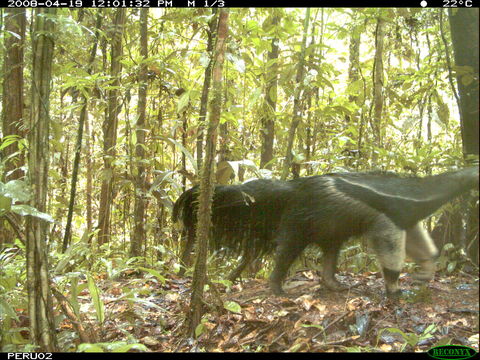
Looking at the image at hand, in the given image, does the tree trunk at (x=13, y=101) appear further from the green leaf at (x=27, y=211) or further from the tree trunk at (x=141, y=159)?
the green leaf at (x=27, y=211)

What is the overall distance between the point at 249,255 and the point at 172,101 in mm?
2322

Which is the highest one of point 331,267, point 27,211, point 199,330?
point 27,211

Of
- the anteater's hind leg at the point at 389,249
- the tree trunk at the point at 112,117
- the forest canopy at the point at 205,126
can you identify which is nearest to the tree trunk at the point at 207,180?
the forest canopy at the point at 205,126

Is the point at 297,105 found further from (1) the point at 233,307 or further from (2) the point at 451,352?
(2) the point at 451,352

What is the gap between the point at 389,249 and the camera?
10.3 ft

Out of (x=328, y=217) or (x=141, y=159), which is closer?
(x=328, y=217)

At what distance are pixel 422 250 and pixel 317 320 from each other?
1.15 metres

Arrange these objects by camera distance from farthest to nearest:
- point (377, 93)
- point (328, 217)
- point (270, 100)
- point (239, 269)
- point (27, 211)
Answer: point (270, 100) < point (239, 269) < point (377, 93) < point (328, 217) < point (27, 211)

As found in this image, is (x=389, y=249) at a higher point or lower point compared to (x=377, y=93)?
lower

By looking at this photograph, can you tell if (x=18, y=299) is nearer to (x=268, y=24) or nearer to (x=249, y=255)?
(x=249, y=255)

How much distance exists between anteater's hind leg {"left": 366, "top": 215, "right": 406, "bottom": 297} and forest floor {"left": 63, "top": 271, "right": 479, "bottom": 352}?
137 millimetres

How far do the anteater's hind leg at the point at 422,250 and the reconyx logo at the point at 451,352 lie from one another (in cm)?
93

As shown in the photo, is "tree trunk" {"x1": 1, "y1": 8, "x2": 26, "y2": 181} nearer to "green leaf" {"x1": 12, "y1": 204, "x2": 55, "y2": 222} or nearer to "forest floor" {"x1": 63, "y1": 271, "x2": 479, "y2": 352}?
"forest floor" {"x1": 63, "y1": 271, "x2": 479, "y2": 352}

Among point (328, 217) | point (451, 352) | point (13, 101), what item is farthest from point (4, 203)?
point (451, 352)
